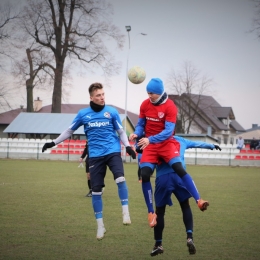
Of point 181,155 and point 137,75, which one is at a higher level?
point 137,75

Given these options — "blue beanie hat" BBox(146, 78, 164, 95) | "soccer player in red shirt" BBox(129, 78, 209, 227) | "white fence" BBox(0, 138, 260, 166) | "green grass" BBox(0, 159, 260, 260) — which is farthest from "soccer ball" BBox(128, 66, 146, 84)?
"white fence" BBox(0, 138, 260, 166)

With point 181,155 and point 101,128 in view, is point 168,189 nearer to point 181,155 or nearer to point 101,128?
point 181,155

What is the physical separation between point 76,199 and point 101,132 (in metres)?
6.14

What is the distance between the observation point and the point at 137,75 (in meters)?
21.5

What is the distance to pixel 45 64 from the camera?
47.0 metres

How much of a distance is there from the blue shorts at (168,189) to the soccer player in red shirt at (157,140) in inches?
5.6

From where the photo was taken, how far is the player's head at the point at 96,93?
843 cm

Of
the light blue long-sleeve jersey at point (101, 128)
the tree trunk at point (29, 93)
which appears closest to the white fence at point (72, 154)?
the tree trunk at point (29, 93)

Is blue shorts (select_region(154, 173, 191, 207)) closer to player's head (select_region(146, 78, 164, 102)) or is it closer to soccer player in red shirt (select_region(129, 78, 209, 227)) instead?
soccer player in red shirt (select_region(129, 78, 209, 227))

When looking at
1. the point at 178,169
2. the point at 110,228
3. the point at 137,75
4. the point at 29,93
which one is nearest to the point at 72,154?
the point at 29,93

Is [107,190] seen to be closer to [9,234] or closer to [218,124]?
[9,234]

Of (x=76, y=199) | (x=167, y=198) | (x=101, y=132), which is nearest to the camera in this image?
(x=167, y=198)

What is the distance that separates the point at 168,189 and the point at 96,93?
200cm

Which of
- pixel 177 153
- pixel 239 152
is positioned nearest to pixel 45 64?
pixel 239 152
